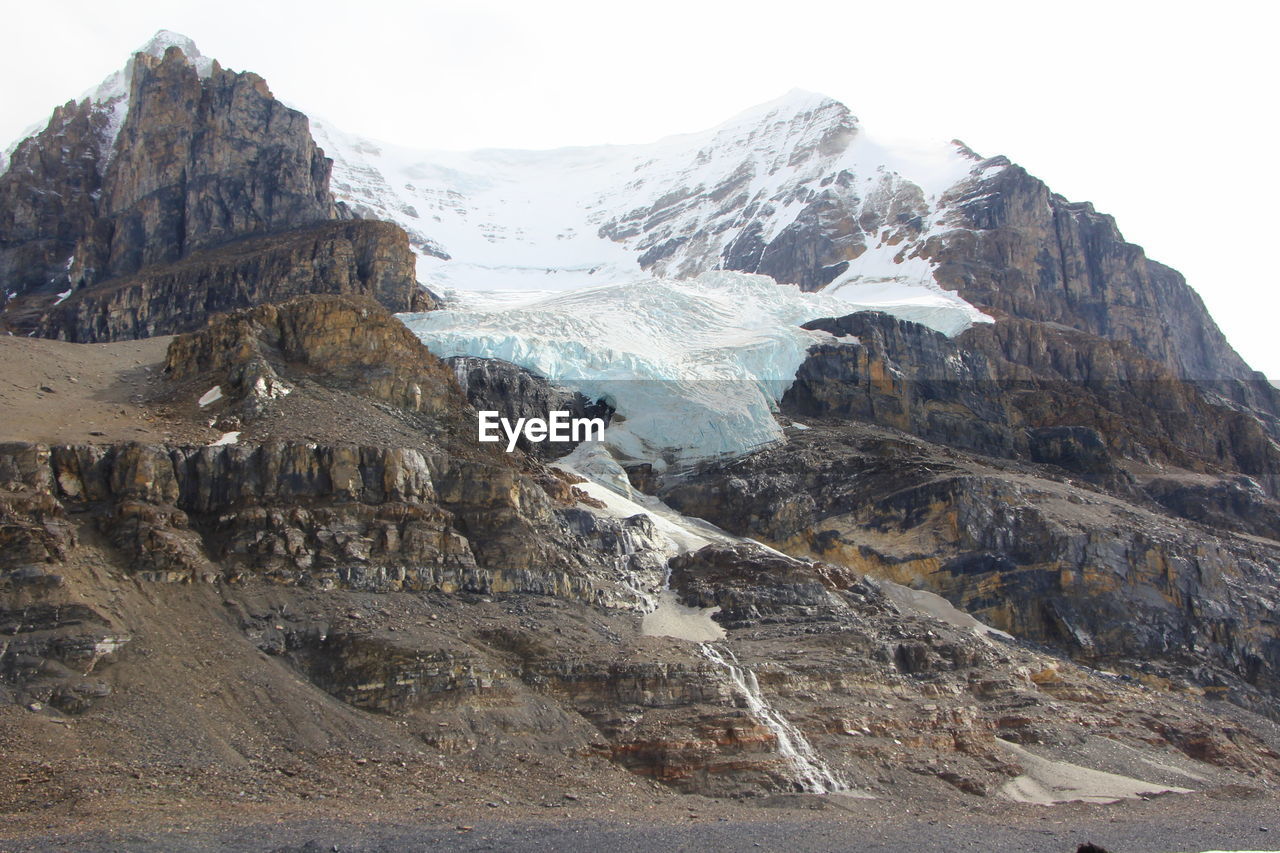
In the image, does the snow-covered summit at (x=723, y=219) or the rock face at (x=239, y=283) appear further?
the snow-covered summit at (x=723, y=219)

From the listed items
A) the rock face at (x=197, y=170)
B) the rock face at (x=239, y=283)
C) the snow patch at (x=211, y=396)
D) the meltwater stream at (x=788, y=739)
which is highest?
the rock face at (x=197, y=170)

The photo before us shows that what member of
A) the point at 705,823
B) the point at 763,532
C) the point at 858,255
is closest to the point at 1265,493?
the point at 763,532

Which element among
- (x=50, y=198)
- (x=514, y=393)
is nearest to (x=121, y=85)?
(x=50, y=198)

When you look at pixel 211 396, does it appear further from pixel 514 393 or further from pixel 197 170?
pixel 197 170

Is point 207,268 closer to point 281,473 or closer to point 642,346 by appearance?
point 642,346

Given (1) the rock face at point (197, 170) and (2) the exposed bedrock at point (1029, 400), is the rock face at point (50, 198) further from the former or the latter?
(2) the exposed bedrock at point (1029, 400)

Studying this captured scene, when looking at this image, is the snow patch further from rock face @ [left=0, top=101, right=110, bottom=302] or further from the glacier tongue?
rock face @ [left=0, top=101, right=110, bottom=302]

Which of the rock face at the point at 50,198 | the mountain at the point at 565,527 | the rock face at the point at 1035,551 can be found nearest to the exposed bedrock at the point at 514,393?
the mountain at the point at 565,527

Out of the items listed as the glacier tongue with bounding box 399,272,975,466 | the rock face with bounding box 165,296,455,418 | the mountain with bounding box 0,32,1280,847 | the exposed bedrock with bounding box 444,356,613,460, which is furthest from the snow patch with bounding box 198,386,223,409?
the glacier tongue with bounding box 399,272,975,466
